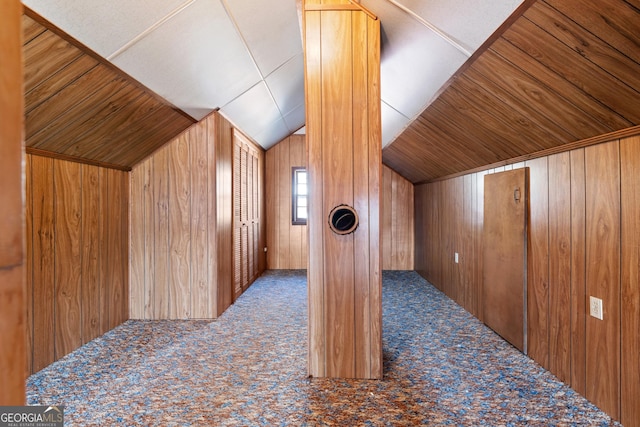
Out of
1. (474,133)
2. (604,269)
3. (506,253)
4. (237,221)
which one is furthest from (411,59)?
(237,221)

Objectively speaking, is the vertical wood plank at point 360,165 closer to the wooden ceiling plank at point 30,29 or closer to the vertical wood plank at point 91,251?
the wooden ceiling plank at point 30,29

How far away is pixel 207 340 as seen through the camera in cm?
327

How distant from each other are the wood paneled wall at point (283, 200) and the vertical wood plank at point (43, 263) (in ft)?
13.8

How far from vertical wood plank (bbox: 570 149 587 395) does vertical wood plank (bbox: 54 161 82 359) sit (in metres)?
3.39

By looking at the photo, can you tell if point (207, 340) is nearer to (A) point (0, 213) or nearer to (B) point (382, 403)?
(B) point (382, 403)

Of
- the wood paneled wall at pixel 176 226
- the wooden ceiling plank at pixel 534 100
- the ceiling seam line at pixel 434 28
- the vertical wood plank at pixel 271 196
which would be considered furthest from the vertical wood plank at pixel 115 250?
the vertical wood plank at pixel 271 196

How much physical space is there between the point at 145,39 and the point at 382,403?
253cm

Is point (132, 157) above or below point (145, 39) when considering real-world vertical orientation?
below

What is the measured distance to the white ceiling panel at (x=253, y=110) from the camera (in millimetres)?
4109

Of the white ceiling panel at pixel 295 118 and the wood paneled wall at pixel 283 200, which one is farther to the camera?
the wood paneled wall at pixel 283 200

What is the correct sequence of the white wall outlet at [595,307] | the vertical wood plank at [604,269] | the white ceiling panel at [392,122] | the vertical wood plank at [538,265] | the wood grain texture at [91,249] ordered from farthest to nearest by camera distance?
the white ceiling panel at [392,122], the wood grain texture at [91,249], the vertical wood plank at [538,265], the white wall outlet at [595,307], the vertical wood plank at [604,269]

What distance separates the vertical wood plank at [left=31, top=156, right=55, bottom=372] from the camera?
2631 mm

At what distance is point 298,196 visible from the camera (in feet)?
22.6

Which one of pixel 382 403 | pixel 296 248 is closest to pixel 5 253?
pixel 382 403
